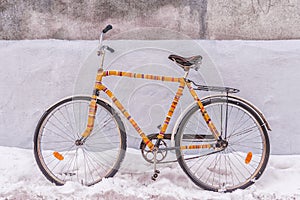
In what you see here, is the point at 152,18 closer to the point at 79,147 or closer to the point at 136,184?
the point at 79,147

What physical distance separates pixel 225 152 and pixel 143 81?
123 cm

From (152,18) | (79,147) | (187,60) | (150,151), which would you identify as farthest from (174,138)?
(152,18)

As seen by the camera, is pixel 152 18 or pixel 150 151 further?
pixel 152 18

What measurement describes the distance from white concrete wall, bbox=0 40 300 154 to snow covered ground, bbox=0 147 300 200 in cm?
22

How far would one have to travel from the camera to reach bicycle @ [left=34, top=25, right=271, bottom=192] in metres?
3.83

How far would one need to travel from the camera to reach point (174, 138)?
384cm

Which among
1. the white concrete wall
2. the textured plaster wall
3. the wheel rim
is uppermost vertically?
the textured plaster wall

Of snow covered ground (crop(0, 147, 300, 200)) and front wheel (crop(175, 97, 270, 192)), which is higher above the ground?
front wheel (crop(175, 97, 270, 192))

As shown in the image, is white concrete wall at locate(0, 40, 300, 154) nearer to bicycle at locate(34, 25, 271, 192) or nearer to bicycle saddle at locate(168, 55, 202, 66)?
bicycle at locate(34, 25, 271, 192)

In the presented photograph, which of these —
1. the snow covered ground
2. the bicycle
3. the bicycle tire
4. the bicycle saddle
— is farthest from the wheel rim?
the bicycle tire

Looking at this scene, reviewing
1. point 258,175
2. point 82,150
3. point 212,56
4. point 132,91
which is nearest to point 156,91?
point 132,91

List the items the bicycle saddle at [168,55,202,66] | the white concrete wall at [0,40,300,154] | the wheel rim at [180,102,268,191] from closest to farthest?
the bicycle saddle at [168,55,202,66], the wheel rim at [180,102,268,191], the white concrete wall at [0,40,300,154]

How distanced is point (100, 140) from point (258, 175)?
1.79 m

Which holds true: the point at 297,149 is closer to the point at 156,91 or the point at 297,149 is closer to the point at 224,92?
the point at 224,92
